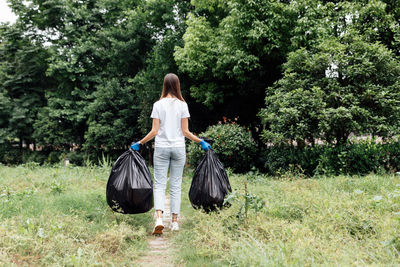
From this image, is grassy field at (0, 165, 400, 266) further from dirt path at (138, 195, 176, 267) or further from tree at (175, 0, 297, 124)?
tree at (175, 0, 297, 124)

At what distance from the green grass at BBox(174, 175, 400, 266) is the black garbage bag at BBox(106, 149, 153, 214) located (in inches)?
24.7

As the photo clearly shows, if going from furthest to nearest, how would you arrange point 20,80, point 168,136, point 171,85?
1. point 20,80
2. point 171,85
3. point 168,136

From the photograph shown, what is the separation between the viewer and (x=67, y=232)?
3.47 m

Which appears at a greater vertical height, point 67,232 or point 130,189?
point 130,189

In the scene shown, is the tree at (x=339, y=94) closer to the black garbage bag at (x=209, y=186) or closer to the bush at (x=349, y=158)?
the bush at (x=349, y=158)

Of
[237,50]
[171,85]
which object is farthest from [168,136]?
[237,50]

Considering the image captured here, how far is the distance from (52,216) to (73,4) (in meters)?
17.5

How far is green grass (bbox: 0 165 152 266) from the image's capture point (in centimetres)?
297

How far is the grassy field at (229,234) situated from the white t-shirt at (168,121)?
1.03 m

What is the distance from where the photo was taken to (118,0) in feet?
59.7

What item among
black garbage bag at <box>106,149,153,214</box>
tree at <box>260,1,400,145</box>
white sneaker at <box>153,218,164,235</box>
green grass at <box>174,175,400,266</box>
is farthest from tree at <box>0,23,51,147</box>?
green grass at <box>174,175,400,266</box>

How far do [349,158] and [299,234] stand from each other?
4750 millimetres

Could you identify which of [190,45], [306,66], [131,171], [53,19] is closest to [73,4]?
[53,19]

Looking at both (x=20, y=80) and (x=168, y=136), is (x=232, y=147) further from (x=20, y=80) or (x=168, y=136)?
(x=20, y=80)
